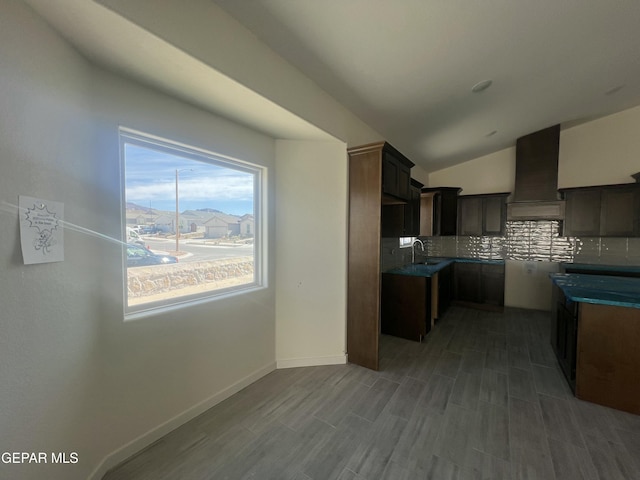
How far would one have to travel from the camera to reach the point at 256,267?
102 inches

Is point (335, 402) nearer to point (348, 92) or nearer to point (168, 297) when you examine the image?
point (168, 297)

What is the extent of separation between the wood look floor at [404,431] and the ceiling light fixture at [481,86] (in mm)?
2939

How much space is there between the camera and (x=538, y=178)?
14.3 ft

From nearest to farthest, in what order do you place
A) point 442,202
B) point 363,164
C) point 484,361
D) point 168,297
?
point 168,297
point 363,164
point 484,361
point 442,202

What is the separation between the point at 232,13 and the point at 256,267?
1.97 m

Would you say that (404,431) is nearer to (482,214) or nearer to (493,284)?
(493,284)

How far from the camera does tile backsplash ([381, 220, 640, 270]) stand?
163 inches

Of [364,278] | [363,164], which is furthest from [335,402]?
[363,164]

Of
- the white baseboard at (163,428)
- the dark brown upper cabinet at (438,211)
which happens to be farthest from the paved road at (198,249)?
the dark brown upper cabinet at (438,211)

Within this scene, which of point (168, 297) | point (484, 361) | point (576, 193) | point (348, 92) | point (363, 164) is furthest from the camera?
point (576, 193)

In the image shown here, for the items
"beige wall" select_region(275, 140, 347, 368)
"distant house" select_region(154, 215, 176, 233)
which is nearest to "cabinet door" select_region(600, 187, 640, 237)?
"beige wall" select_region(275, 140, 347, 368)

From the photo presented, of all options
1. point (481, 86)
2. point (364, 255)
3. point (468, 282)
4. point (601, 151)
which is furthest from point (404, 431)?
point (601, 151)

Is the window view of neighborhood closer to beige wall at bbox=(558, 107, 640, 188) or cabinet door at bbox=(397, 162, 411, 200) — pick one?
cabinet door at bbox=(397, 162, 411, 200)

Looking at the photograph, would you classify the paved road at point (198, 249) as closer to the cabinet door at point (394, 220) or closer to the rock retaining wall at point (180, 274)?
the rock retaining wall at point (180, 274)
